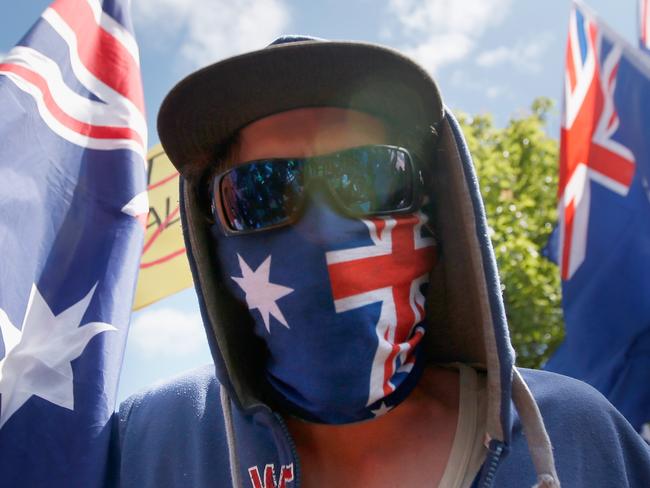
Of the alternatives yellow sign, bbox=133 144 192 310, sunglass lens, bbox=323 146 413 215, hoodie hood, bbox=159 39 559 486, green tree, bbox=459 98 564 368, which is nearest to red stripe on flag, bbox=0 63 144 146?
yellow sign, bbox=133 144 192 310

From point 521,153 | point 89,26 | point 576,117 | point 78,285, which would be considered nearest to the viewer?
point 78,285

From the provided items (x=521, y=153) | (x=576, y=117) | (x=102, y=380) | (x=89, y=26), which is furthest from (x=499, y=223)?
(x=102, y=380)

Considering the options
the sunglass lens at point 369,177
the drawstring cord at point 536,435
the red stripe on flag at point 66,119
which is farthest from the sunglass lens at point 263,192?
the red stripe on flag at point 66,119

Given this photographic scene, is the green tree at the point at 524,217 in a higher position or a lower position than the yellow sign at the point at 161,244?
lower

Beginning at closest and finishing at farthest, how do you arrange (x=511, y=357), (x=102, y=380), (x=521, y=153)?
(x=511, y=357), (x=102, y=380), (x=521, y=153)

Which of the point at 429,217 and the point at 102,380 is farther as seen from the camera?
the point at 102,380

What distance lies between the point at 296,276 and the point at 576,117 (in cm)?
394

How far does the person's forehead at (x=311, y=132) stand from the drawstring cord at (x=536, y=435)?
800mm

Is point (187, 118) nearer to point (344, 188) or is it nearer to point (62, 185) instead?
point (344, 188)

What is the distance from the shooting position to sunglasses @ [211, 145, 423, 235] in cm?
171

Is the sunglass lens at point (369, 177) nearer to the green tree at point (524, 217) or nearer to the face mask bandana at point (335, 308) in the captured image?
the face mask bandana at point (335, 308)

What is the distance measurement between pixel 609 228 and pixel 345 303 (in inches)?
127

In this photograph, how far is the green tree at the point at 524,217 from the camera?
909cm

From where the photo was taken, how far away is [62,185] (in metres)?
2.40
